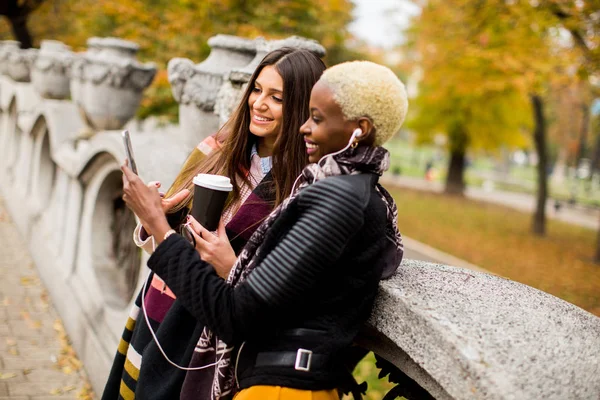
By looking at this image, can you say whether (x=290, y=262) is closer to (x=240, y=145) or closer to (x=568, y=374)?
(x=568, y=374)

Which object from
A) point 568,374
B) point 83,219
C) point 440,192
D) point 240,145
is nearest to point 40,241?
point 83,219

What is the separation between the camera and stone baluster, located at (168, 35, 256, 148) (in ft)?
13.5

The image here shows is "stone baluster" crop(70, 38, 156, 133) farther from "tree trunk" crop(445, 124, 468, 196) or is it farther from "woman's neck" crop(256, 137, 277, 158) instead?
"tree trunk" crop(445, 124, 468, 196)

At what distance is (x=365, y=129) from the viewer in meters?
1.74

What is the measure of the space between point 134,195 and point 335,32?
14.7m

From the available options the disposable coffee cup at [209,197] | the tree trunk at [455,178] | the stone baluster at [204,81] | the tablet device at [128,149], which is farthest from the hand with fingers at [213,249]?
the tree trunk at [455,178]

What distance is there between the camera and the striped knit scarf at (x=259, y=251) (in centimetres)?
175

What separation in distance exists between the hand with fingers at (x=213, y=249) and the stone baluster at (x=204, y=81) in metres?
2.19

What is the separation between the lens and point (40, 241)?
6.30 meters

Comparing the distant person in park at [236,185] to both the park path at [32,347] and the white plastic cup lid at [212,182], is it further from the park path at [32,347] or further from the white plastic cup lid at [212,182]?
the park path at [32,347]

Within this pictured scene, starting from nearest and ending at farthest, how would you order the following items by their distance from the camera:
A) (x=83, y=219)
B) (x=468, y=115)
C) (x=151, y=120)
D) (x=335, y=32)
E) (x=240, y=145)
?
1. (x=240, y=145)
2. (x=83, y=219)
3. (x=151, y=120)
4. (x=335, y=32)
5. (x=468, y=115)

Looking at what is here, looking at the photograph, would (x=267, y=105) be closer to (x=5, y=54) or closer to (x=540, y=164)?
(x=5, y=54)

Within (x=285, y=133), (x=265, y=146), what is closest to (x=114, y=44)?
(x=265, y=146)

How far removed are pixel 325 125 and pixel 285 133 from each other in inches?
26.7
